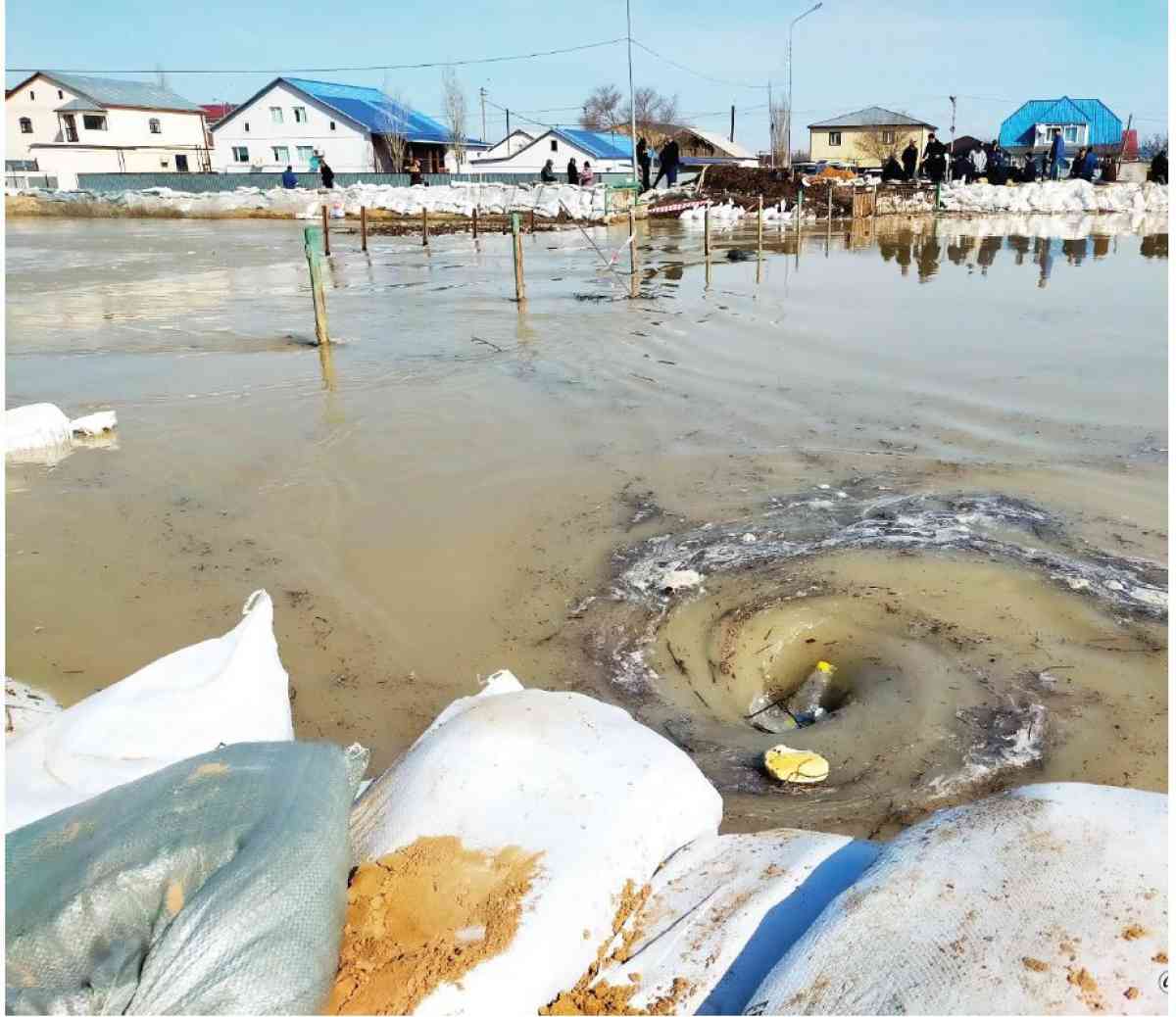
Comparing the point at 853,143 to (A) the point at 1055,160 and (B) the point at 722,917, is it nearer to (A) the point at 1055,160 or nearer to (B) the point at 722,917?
(A) the point at 1055,160

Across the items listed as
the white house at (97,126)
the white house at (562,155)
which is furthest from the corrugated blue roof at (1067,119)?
the white house at (97,126)

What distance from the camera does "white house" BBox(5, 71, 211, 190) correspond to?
45844 millimetres

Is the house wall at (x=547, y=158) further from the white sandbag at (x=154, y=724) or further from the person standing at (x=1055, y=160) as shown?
the white sandbag at (x=154, y=724)

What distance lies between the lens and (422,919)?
1878 mm

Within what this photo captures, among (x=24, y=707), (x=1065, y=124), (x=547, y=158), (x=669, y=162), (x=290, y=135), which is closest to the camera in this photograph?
(x=24, y=707)

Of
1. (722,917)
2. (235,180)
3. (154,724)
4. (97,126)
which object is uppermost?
(97,126)

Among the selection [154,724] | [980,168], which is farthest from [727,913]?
[980,168]

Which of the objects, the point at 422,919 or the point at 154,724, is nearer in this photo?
the point at 422,919

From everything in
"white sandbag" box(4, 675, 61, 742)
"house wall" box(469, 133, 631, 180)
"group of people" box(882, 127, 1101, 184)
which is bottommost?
"white sandbag" box(4, 675, 61, 742)

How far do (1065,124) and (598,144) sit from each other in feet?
84.5

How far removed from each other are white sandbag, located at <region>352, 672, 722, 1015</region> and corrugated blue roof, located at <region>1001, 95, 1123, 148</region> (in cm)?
5591

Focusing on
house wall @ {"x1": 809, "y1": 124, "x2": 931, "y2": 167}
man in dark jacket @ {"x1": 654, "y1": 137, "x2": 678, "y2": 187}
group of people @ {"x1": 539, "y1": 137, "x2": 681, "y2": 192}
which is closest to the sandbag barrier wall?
group of people @ {"x1": 539, "y1": 137, "x2": 681, "y2": 192}

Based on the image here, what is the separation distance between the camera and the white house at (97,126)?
45844 millimetres

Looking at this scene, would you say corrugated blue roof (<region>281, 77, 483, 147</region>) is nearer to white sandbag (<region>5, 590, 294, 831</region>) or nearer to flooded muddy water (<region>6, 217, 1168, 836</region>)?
flooded muddy water (<region>6, 217, 1168, 836</region>)
